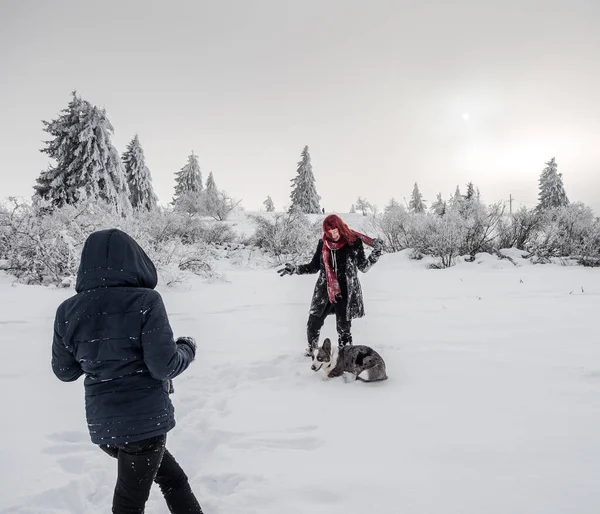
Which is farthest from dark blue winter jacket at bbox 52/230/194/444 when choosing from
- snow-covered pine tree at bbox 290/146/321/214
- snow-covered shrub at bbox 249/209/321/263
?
snow-covered pine tree at bbox 290/146/321/214

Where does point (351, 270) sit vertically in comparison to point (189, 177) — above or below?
below

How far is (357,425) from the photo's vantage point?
9.43 feet

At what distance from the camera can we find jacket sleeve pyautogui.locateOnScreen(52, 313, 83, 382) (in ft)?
5.54

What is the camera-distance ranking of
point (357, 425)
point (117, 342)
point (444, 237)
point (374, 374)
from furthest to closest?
point (444, 237)
point (374, 374)
point (357, 425)
point (117, 342)

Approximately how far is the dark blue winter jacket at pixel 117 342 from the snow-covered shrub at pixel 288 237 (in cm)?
1405

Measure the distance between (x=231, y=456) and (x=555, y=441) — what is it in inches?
88.2

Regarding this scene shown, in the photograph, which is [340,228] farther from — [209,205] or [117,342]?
[209,205]

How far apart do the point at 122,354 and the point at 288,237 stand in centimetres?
1593

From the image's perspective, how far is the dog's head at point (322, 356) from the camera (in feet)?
12.8

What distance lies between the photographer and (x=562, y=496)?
194 centimetres

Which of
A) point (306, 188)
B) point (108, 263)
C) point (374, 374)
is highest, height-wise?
point (306, 188)

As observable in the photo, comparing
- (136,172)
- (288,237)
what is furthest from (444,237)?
(136,172)

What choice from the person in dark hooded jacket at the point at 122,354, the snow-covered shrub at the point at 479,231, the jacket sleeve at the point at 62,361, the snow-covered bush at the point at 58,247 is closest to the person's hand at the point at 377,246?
the person in dark hooded jacket at the point at 122,354

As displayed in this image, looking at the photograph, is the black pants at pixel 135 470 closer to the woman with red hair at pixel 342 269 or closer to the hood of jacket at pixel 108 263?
the hood of jacket at pixel 108 263
